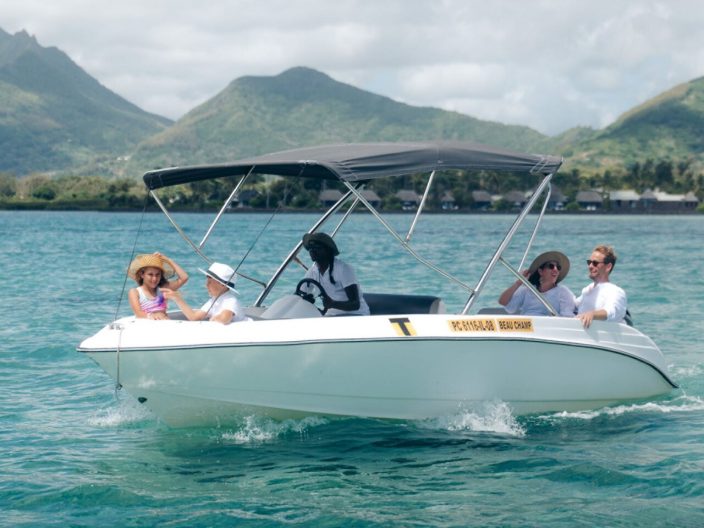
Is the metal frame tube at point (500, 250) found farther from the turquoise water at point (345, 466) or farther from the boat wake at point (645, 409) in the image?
the boat wake at point (645, 409)

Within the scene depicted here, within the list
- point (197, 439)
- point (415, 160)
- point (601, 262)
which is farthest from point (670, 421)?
point (197, 439)

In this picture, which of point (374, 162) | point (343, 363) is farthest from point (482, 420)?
point (374, 162)

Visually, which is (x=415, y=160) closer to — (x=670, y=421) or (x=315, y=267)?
(x=315, y=267)

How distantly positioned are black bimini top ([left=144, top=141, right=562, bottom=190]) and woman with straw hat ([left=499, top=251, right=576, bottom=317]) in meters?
0.90

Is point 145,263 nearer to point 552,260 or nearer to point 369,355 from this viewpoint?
point 369,355

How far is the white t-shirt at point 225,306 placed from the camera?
25.8ft

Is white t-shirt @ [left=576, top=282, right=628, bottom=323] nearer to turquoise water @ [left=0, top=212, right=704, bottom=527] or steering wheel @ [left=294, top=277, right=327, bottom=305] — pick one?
turquoise water @ [left=0, top=212, right=704, bottom=527]

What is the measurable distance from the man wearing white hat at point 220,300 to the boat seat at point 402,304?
6.70ft

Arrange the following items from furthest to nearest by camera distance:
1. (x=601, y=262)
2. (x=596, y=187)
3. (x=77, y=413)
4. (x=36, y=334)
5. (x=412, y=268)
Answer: (x=596, y=187) → (x=412, y=268) → (x=36, y=334) → (x=77, y=413) → (x=601, y=262)

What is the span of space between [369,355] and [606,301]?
2486 millimetres

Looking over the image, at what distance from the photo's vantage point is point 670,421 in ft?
30.7

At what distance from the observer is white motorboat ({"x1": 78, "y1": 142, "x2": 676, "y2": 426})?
766 centimetres

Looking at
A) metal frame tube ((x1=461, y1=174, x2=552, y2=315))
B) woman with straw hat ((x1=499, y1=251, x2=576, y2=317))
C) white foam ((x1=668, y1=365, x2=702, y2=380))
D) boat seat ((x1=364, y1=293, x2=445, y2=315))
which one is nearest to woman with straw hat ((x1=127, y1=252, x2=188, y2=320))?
boat seat ((x1=364, y1=293, x2=445, y2=315))

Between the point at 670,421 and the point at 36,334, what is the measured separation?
1017cm
